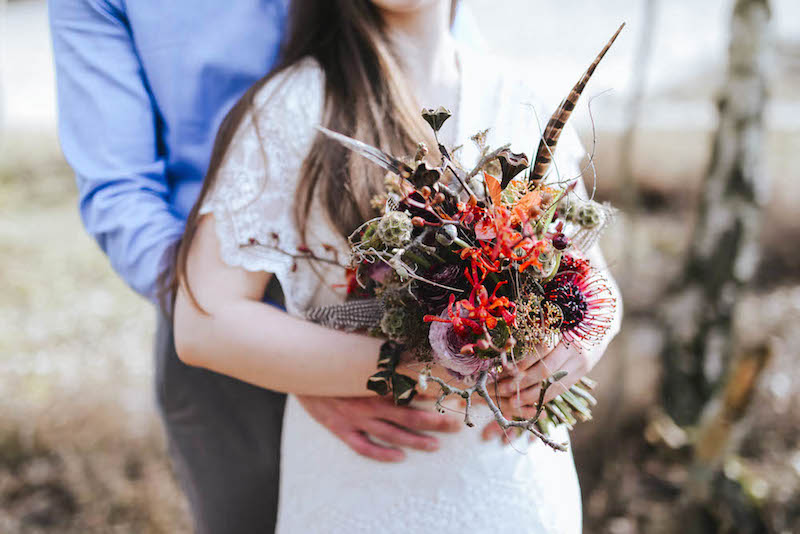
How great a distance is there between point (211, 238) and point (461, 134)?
550 mm

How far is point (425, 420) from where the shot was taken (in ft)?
4.25

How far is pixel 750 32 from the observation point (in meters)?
2.41

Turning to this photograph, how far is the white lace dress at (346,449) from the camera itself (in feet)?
4.12

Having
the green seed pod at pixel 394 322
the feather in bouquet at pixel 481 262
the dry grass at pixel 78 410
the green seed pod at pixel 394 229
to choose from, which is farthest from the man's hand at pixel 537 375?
the dry grass at pixel 78 410

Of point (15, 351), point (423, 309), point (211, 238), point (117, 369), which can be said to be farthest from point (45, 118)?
point (423, 309)

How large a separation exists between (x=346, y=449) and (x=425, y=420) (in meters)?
0.19

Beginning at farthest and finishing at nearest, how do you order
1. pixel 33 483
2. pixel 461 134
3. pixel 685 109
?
1. pixel 685 109
2. pixel 33 483
3. pixel 461 134

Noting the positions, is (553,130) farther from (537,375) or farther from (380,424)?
(380,424)

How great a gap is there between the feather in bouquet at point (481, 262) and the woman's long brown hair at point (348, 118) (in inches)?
9.4

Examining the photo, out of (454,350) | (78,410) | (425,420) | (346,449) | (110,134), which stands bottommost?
(78,410)

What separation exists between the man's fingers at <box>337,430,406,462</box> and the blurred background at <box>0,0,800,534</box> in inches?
29.5

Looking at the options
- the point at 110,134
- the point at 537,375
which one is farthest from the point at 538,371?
the point at 110,134

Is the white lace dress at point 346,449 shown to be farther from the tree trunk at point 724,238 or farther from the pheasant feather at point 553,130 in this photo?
the tree trunk at point 724,238

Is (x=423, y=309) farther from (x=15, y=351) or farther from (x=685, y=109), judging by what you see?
(x=685, y=109)
